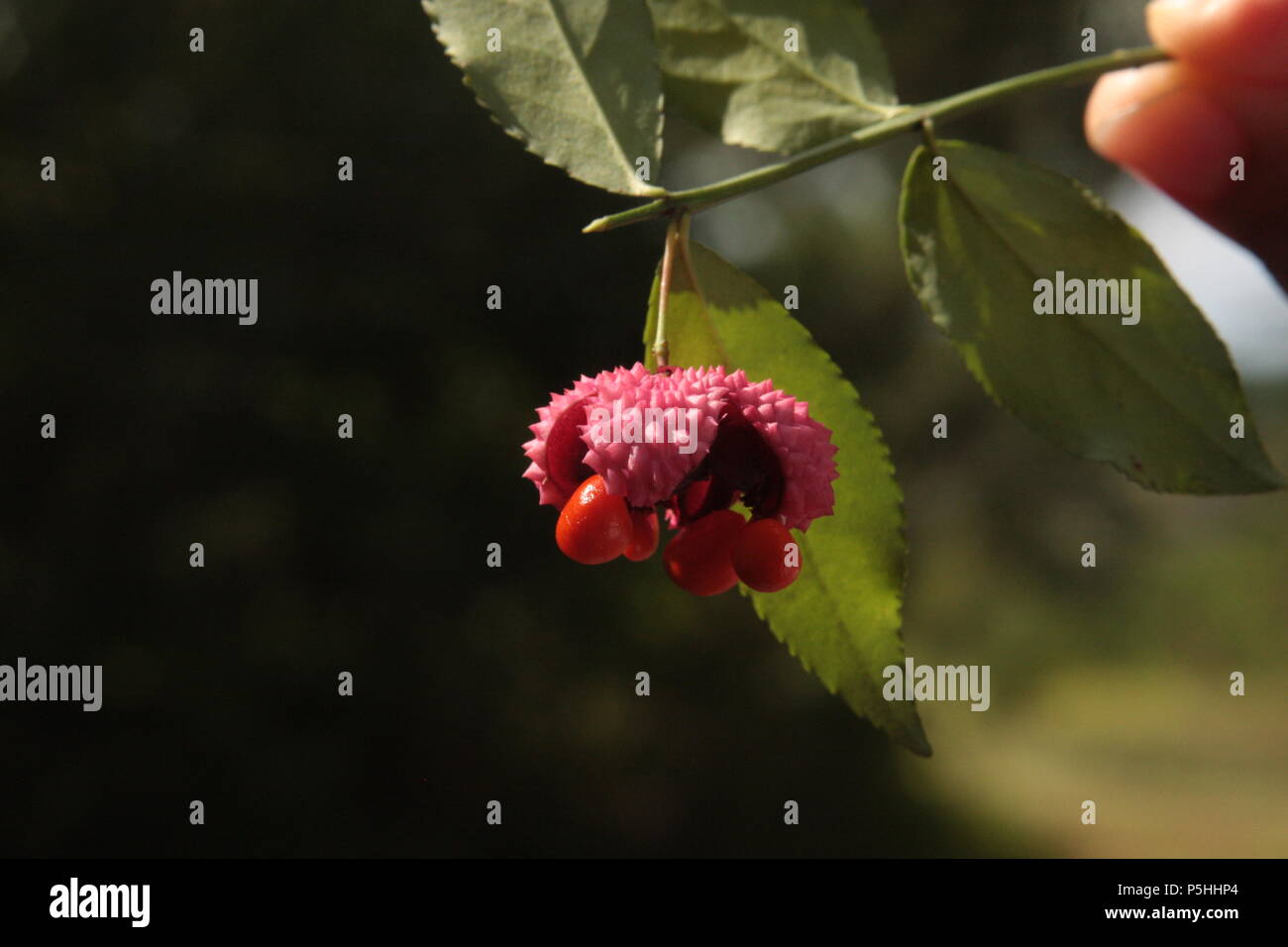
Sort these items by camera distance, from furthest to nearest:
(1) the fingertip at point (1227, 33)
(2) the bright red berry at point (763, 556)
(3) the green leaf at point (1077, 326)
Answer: (1) the fingertip at point (1227, 33) < (3) the green leaf at point (1077, 326) < (2) the bright red berry at point (763, 556)

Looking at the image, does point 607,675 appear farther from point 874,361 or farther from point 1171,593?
point 1171,593

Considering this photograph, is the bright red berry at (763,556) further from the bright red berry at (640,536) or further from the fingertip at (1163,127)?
the fingertip at (1163,127)

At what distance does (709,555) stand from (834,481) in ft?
0.32

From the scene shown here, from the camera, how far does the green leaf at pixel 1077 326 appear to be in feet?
1.69

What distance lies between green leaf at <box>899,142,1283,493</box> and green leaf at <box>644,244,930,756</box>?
0.07 metres

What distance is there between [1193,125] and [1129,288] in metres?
0.23

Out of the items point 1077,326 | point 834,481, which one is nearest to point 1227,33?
point 1077,326

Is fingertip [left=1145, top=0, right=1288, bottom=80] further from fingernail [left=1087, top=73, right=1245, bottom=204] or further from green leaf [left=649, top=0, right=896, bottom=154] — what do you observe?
green leaf [left=649, top=0, right=896, bottom=154]

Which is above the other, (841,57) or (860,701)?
(841,57)

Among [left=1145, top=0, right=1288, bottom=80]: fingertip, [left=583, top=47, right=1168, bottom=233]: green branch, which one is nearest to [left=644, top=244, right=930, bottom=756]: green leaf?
[left=583, top=47, right=1168, bottom=233]: green branch

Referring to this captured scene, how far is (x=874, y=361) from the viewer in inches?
107

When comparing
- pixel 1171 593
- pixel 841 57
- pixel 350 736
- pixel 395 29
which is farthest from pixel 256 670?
pixel 1171 593

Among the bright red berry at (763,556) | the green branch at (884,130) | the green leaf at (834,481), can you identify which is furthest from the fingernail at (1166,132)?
the bright red berry at (763,556)

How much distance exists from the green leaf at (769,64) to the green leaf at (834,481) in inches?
4.0
